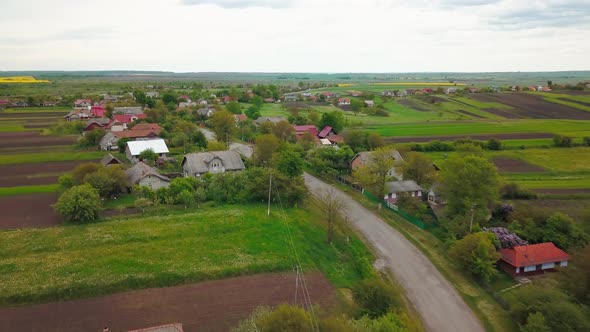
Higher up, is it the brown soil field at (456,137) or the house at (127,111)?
the house at (127,111)

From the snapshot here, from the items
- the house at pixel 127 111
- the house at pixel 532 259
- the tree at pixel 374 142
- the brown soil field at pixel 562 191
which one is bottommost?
the house at pixel 532 259

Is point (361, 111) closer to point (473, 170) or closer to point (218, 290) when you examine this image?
point (473, 170)

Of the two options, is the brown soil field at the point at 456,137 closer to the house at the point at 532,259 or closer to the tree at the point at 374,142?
the tree at the point at 374,142

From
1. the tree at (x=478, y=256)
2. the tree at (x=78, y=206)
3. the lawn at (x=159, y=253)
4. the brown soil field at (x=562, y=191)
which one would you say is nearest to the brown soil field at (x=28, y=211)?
the tree at (x=78, y=206)

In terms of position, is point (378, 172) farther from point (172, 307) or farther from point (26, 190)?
point (26, 190)

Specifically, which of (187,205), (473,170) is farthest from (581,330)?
(187,205)

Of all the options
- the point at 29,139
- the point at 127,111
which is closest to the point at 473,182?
the point at 29,139

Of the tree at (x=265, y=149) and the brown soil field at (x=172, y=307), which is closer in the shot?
the brown soil field at (x=172, y=307)
